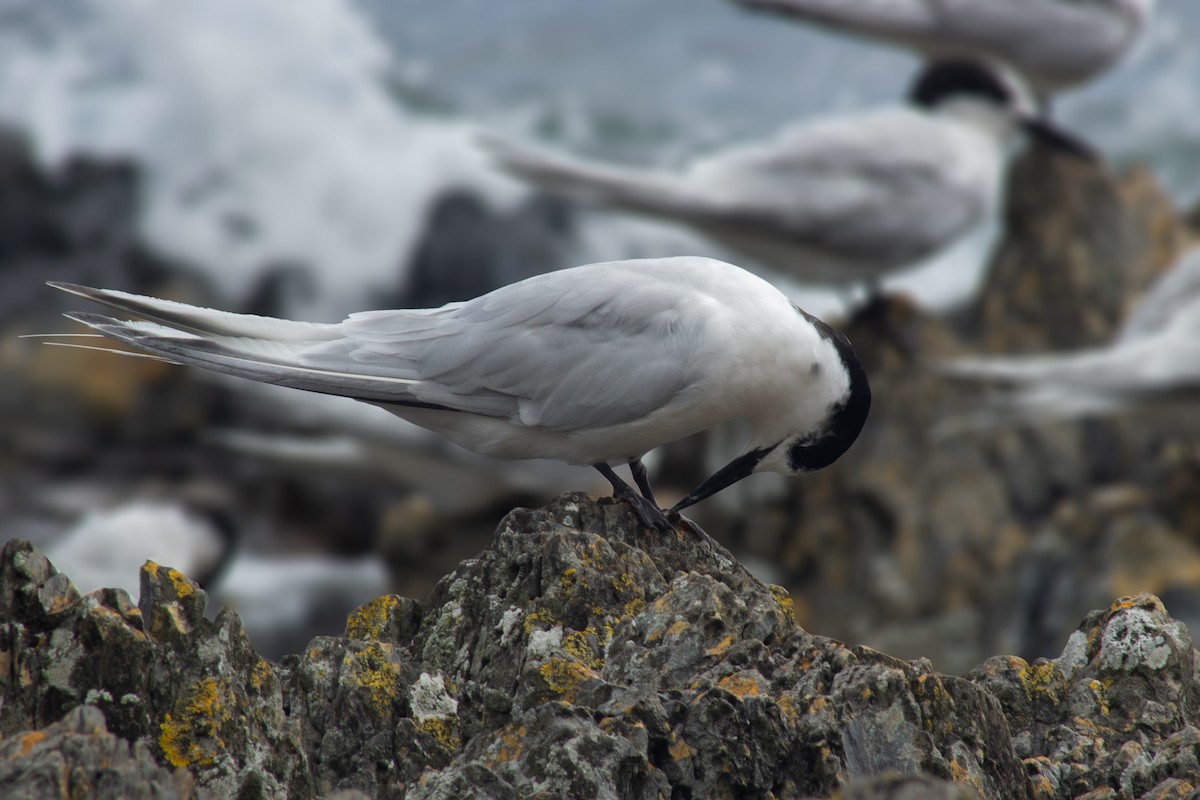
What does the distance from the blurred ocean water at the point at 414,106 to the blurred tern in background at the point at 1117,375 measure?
5185 millimetres

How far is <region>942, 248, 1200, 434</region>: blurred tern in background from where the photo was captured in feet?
28.9

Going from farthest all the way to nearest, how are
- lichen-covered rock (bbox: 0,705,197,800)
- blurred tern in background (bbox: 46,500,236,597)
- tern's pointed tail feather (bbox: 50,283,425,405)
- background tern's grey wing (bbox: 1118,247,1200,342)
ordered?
blurred tern in background (bbox: 46,500,236,597) < background tern's grey wing (bbox: 1118,247,1200,342) < tern's pointed tail feather (bbox: 50,283,425,405) < lichen-covered rock (bbox: 0,705,197,800)

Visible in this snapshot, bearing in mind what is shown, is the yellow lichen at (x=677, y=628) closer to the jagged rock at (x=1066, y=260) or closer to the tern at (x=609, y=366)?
the tern at (x=609, y=366)

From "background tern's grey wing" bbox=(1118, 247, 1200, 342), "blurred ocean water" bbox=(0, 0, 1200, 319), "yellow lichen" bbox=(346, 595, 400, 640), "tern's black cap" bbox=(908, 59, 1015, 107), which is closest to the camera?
"yellow lichen" bbox=(346, 595, 400, 640)

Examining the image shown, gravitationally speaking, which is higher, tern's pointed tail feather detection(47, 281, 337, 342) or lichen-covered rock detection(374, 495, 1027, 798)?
tern's pointed tail feather detection(47, 281, 337, 342)

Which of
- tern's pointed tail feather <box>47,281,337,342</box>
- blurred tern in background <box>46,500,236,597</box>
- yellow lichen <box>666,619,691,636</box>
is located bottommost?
yellow lichen <box>666,619,691,636</box>

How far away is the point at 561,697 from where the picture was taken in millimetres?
3459

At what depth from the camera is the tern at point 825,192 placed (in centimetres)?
924

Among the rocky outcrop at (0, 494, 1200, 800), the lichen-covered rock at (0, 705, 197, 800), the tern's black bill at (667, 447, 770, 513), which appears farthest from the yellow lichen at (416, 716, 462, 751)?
the tern's black bill at (667, 447, 770, 513)

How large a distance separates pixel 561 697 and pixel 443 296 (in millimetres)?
11219

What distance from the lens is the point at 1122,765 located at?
11.7ft

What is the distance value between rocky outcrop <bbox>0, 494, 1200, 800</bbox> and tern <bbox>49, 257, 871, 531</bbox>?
2.11 feet

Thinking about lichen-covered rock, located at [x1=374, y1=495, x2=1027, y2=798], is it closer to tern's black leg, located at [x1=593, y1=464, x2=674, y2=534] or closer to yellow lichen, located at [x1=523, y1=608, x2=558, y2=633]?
yellow lichen, located at [x1=523, y1=608, x2=558, y2=633]

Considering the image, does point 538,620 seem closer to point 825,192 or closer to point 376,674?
point 376,674
